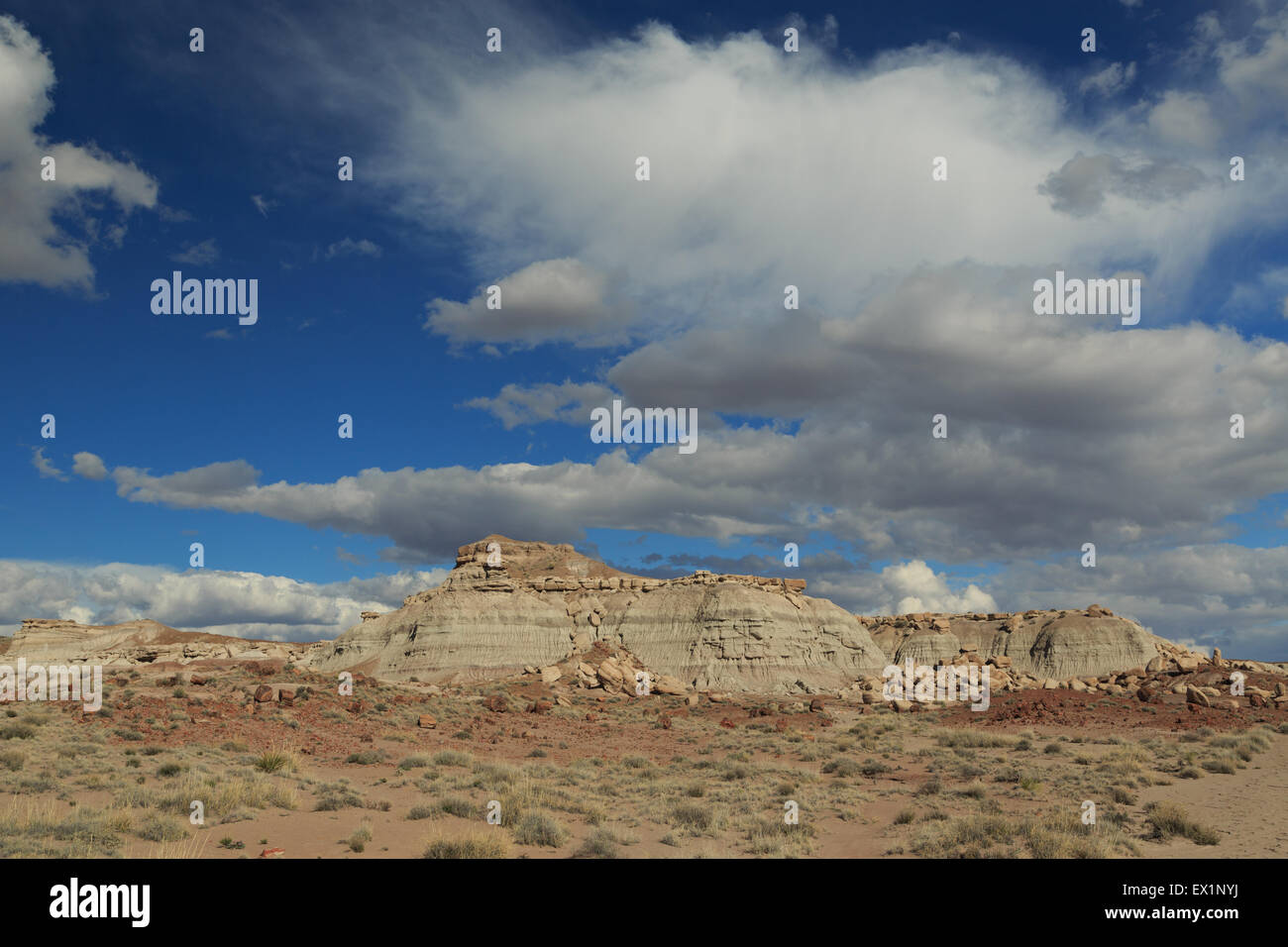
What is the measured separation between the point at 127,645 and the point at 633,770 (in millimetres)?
125289

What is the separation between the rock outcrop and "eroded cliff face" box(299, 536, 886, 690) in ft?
111

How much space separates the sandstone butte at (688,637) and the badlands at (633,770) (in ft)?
28.2

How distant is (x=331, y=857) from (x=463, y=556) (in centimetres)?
8708

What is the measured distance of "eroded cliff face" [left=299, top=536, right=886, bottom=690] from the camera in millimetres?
74625

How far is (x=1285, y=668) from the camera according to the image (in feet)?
315

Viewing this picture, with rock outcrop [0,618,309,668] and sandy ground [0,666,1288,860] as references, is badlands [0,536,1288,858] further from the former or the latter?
rock outcrop [0,618,309,668]

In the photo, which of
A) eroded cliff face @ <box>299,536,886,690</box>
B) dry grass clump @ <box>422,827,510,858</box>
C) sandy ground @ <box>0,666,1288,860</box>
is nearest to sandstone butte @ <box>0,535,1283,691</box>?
eroded cliff face @ <box>299,536,886,690</box>

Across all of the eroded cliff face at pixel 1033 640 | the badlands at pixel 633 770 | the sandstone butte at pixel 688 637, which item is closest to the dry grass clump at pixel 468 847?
the badlands at pixel 633 770

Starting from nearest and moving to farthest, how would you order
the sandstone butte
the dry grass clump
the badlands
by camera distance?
the dry grass clump → the badlands → the sandstone butte

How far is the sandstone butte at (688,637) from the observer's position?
74438 millimetres

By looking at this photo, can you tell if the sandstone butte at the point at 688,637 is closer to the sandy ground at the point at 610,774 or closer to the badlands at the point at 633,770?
the badlands at the point at 633,770

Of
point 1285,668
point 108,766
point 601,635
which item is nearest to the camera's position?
point 108,766
